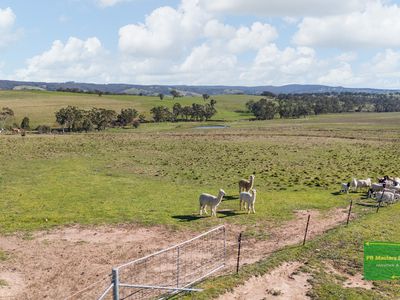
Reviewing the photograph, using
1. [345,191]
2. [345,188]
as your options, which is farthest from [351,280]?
[345,191]

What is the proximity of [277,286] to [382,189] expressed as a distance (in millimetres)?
19369

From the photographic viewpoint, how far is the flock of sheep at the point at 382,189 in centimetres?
2927

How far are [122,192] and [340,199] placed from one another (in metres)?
17.6

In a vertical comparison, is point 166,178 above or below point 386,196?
below

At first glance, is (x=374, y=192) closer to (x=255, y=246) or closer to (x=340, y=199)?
(x=340, y=199)

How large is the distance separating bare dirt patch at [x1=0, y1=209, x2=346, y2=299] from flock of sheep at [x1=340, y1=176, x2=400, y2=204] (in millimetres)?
5772

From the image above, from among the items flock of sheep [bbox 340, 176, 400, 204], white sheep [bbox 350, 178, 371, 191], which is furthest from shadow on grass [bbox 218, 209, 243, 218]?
white sheep [bbox 350, 178, 371, 191]

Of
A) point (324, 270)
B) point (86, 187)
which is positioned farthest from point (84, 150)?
point (324, 270)

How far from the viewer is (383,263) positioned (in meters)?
16.1

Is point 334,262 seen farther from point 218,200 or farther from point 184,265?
point 218,200

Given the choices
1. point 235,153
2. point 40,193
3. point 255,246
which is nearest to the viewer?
point 255,246

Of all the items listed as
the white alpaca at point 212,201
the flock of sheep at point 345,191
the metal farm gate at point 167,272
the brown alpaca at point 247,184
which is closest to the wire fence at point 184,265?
the metal farm gate at point 167,272

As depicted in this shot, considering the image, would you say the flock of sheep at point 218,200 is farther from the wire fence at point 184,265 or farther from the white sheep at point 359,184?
the white sheep at point 359,184

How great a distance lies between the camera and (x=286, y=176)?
4134cm
